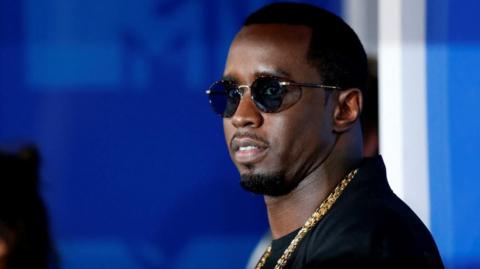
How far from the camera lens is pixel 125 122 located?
3668 mm

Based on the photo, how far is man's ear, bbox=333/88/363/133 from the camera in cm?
254

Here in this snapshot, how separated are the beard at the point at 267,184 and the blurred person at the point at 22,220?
724 millimetres

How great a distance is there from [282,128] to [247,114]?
10 centimetres

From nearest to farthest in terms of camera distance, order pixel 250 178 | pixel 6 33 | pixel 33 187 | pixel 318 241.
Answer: pixel 318 241
pixel 250 178
pixel 33 187
pixel 6 33

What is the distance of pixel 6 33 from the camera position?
3.61m

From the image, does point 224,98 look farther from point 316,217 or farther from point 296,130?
point 316,217

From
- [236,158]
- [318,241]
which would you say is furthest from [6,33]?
[318,241]

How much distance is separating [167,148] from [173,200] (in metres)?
0.19

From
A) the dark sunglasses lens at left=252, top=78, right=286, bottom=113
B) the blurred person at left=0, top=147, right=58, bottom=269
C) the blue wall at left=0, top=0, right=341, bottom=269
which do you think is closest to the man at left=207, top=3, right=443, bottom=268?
the dark sunglasses lens at left=252, top=78, right=286, bottom=113

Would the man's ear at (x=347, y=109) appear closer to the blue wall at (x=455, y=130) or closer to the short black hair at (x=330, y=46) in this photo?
the short black hair at (x=330, y=46)

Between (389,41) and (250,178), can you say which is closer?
(250,178)

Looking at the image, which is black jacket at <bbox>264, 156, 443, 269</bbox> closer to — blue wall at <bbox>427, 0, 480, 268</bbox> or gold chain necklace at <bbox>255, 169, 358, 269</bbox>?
gold chain necklace at <bbox>255, 169, 358, 269</bbox>

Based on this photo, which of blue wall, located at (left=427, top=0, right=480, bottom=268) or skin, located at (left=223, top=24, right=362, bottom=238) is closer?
skin, located at (left=223, top=24, right=362, bottom=238)

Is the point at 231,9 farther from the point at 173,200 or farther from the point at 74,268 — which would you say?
the point at 74,268
